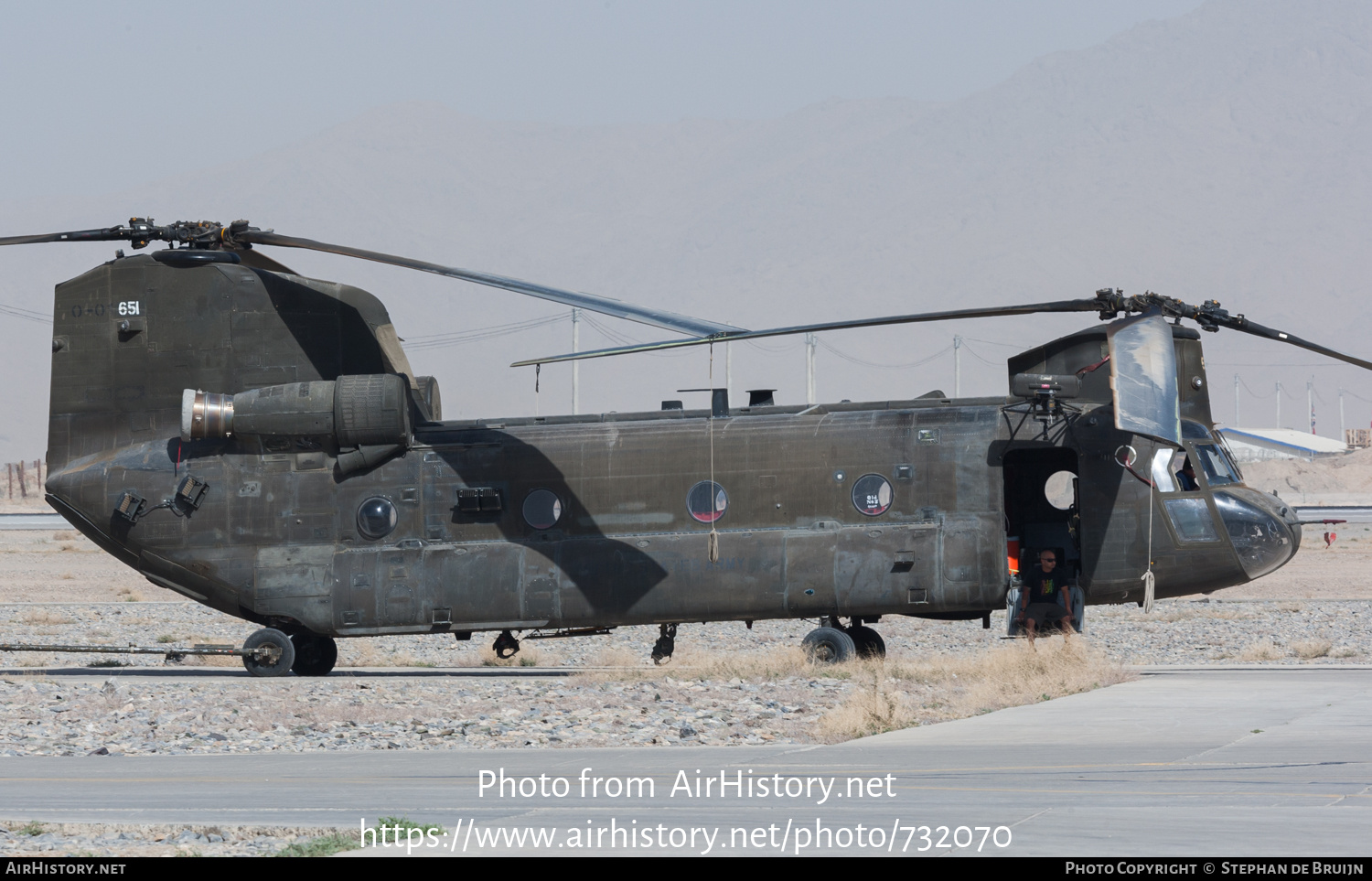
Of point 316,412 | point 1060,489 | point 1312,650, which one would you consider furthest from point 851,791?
point 1312,650

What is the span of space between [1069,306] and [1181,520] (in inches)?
127

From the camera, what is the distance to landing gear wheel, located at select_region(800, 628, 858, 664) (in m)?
20.0

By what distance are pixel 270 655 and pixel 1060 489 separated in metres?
11.0

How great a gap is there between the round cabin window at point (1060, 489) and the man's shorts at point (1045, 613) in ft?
4.65

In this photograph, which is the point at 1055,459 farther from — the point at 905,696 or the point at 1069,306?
the point at 905,696

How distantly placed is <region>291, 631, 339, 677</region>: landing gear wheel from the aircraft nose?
1234 centimetres

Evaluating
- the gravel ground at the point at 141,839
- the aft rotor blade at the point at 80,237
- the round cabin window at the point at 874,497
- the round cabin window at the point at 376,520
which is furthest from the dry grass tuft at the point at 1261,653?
the gravel ground at the point at 141,839

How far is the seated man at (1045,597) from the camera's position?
772 inches

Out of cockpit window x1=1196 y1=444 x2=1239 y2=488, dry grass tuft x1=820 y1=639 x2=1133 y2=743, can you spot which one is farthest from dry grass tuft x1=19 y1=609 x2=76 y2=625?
cockpit window x1=1196 y1=444 x2=1239 y2=488

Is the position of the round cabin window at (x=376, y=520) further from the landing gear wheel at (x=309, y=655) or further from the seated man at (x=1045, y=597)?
the seated man at (x=1045, y=597)

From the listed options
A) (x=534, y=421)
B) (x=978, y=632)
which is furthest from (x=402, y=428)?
(x=978, y=632)

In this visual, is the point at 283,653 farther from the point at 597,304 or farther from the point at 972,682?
the point at 972,682

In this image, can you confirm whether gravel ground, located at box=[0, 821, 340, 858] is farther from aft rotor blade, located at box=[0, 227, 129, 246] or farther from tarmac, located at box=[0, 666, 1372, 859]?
aft rotor blade, located at box=[0, 227, 129, 246]

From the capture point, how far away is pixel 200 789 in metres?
11.1
